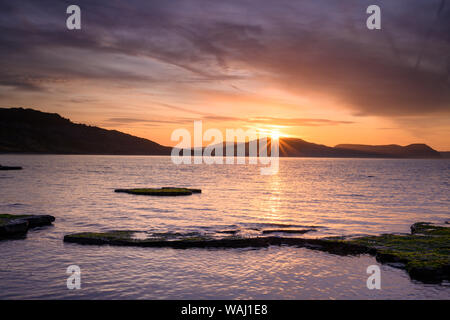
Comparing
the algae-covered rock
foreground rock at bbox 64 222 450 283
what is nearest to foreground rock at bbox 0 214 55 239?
foreground rock at bbox 64 222 450 283

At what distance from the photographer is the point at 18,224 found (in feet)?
104

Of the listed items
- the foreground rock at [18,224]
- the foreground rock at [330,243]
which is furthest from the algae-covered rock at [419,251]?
the foreground rock at [18,224]

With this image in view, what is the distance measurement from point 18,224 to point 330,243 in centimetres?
2583

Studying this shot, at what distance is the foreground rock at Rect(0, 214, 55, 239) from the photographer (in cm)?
3069

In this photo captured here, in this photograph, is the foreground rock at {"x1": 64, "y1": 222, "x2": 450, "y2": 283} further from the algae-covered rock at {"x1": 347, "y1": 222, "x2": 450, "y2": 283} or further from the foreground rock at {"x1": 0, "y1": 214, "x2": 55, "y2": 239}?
the foreground rock at {"x1": 0, "y1": 214, "x2": 55, "y2": 239}

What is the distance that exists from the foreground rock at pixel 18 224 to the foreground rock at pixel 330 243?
5612 mm

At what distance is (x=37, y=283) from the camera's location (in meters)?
19.6

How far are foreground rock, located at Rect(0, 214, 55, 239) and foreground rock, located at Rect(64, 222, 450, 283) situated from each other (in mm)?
5612

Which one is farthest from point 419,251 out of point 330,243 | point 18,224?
point 18,224

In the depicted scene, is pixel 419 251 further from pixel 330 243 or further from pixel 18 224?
pixel 18 224

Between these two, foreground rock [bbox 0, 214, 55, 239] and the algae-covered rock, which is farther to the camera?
foreground rock [bbox 0, 214, 55, 239]

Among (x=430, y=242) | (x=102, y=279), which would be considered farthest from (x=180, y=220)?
(x=430, y=242)

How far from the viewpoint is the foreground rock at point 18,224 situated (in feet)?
101

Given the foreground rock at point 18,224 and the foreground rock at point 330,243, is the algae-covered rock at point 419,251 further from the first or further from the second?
the foreground rock at point 18,224
